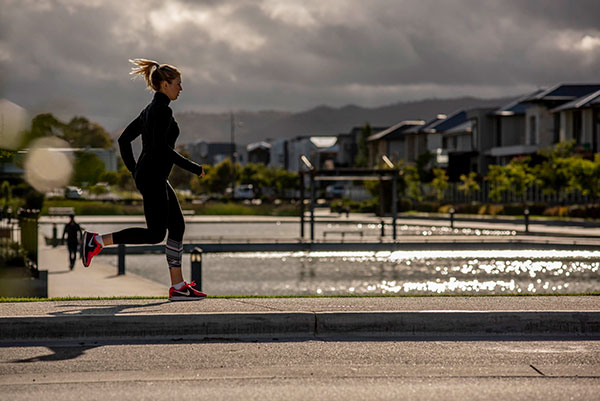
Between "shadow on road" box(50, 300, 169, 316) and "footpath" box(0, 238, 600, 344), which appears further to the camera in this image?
"shadow on road" box(50, 300, 169, 316)

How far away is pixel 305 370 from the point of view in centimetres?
646

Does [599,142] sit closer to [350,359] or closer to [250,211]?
[250,211]

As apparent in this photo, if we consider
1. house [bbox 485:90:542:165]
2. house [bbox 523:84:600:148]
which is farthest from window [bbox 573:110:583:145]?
house [bbox 485:90:542:165]

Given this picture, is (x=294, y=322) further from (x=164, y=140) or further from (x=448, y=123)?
(x=448, y=123)

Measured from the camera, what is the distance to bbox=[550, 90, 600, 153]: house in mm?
63094

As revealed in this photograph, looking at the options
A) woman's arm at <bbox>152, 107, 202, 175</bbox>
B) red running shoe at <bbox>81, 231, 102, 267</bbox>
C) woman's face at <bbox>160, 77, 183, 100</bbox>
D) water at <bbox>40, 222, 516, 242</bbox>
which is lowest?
water at <bbox>40, 222, 516, 242</bbox>

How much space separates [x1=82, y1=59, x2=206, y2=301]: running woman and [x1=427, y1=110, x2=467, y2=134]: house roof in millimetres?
89391

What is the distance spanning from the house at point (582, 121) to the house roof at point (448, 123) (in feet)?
86.7

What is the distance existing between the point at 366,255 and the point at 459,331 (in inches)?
922

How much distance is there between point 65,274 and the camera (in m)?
23.1

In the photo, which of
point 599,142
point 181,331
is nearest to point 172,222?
point 181,331

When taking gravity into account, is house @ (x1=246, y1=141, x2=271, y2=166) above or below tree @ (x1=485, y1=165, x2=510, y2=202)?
above

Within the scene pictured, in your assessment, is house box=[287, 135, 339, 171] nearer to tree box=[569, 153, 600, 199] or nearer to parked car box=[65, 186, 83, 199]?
parked car box=[65, 186, 83, 199]

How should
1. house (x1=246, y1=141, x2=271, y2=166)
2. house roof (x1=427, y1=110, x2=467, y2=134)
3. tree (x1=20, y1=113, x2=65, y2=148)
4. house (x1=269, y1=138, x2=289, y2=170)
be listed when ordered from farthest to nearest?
house (x1=246, y1=141, x2=271, y2=166)
house (x1=269, y1=138, x2=289, y2=170)
house roof (x1=427, y1=110, x2=467, y2=134)
tree (x1=20, y1=113, x2=65, y2=148)
